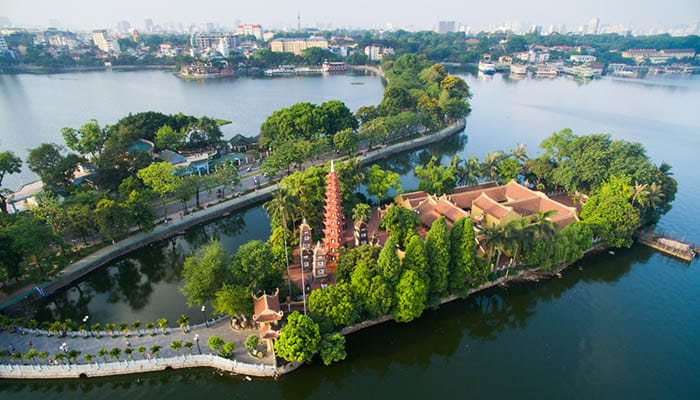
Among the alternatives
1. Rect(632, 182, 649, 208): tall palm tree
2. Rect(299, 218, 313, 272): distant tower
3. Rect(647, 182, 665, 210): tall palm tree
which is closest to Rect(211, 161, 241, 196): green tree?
Rect(299, 218, 313, 272): distant tower

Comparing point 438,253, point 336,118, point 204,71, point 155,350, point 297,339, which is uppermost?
point 204,71

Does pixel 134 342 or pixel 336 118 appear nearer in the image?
pixel 134 342

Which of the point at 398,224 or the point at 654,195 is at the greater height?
the point at 654,195

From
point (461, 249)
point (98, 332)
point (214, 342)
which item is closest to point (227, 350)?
point (214, 342)

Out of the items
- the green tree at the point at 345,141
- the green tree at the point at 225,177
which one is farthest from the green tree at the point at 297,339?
the green tree at the point at 345,141

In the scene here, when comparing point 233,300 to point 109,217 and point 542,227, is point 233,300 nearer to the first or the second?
point 109,217

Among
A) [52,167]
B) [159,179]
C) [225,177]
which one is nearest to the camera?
[159,179]

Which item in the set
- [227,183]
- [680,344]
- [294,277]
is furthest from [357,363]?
[227,183]
